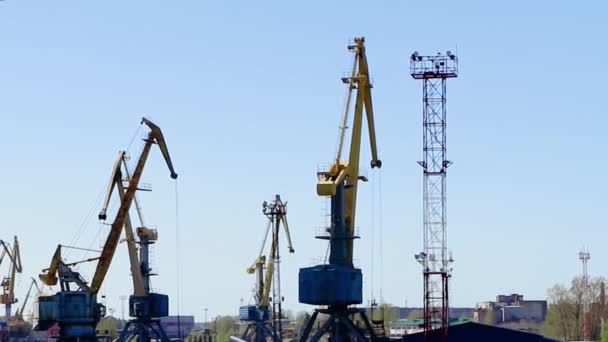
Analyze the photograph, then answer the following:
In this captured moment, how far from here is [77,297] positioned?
5074 inches

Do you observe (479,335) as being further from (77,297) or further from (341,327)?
(77,297)

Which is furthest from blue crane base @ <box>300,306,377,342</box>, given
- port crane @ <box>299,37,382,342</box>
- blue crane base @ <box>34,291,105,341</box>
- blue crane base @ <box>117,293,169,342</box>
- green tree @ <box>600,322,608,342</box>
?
green tree @ <box>600,322,608,342</box>

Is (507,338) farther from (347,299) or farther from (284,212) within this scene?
(284,212)

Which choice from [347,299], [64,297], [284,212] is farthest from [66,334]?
[284,212]

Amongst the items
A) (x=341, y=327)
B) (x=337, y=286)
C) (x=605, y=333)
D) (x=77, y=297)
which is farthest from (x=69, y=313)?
(x=605, y=333)

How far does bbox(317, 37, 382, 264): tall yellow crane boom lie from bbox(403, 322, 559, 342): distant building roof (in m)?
9.71

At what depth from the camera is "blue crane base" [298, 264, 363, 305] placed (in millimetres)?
105500

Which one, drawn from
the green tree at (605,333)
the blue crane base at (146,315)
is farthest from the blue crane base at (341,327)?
the green tree at (605,333)

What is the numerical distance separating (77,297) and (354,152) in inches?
1262

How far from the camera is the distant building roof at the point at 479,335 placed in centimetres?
11106

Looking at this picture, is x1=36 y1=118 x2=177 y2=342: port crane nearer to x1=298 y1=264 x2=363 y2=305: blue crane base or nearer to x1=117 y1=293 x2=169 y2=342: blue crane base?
x1=117 y1=293 x2=169 y2=342: blue crane base

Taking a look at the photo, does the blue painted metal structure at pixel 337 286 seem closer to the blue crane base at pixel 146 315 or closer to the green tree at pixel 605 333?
the blue crane base at pixel 146 315

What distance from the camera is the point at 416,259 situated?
107m

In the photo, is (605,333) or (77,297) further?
(605,333)
